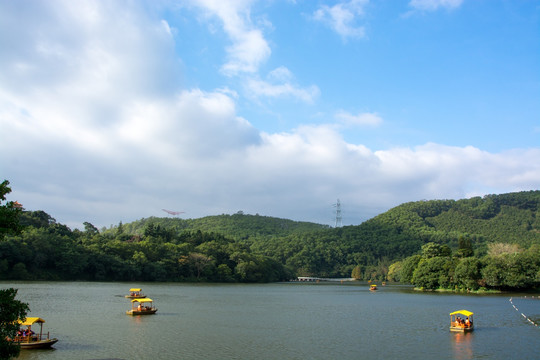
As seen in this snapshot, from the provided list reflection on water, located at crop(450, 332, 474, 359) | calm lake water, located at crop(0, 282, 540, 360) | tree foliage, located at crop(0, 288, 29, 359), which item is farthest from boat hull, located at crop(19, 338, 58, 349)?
reflection on water, located at crop(450, 332, 474, 359)

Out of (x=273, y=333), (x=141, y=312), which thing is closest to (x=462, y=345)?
(x=273, y=333)

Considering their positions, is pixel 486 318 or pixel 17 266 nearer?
pixel 486 318

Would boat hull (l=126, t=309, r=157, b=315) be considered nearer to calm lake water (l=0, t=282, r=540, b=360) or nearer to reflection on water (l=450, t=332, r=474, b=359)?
calm lake water (l=0, t=282, r=540, b=360)

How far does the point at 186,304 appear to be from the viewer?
62.9m

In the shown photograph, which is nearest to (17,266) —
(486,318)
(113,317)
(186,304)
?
(186,304)

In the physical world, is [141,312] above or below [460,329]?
below

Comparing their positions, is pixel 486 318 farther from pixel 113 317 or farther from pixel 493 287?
pixel 493 287

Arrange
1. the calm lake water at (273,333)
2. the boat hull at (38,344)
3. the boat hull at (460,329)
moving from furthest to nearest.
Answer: the boat hull at (460,329) < the calm lake water at (273,333) < the boat hull at (38,344)

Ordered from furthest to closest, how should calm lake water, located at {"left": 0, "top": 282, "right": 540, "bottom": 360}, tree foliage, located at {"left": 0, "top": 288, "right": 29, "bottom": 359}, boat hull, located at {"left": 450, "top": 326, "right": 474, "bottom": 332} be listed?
1. boat hull, located at {"left": 450, "top": 326, "right": 474, "bottom": 332}
2. calm lake water, located at {"left": 0, "top": 282, "right": 540, "bottom": 360}
3. tree foliage, located at {"left": 0, "top": 288, "right": 29, "bottom": 359}

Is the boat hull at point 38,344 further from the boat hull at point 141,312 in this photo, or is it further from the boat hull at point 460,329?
the boat hull at point 460,329

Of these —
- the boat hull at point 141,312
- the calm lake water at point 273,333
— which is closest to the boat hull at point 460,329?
the calm lake water at point 273,333

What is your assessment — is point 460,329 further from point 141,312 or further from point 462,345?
point 141,312

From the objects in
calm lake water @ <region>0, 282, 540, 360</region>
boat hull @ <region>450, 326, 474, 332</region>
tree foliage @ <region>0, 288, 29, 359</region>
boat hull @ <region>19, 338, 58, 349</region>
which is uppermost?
tree foliage @ <region>0, 288, 29, 359</region>

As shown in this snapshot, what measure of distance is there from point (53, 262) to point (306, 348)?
9194 centimetres
